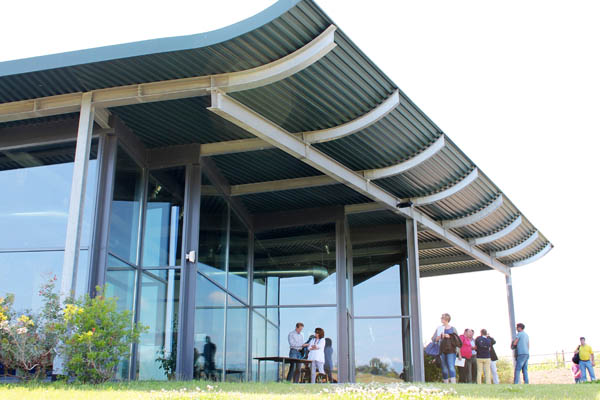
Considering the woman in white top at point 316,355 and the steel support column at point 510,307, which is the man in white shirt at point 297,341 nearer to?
the woman in white top at point 316,355

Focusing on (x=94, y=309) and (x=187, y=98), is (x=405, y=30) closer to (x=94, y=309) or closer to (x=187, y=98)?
(x=187, y=98)

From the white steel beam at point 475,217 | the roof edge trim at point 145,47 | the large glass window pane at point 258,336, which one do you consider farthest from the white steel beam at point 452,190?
the roof edge trim at point 145,47

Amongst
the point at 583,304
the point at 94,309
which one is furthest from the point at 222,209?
the point at 583,304

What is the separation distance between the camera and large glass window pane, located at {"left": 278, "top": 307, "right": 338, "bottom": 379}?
54.8 ft

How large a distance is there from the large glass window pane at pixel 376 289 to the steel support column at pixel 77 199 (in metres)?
9.26

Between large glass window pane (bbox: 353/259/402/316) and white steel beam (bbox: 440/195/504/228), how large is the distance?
6.50 feet

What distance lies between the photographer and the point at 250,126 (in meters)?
11.4

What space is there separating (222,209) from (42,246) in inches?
193

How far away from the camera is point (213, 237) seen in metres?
14.5

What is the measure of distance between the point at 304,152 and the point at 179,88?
117 inches

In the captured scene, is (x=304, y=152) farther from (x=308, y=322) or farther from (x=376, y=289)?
(x=376, y=289)

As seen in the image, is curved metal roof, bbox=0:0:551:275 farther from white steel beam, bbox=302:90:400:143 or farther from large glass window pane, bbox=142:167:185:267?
large glass window pane, bbox=142:167:185:267

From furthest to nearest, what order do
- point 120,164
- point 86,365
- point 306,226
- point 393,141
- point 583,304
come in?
point 583,304 → point 306,226 → point 393,141 → point 120,164 → point 86,365

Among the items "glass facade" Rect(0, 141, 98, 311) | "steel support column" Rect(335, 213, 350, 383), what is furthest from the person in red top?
"glass facade" Rect(0, 141, 98, 311)
